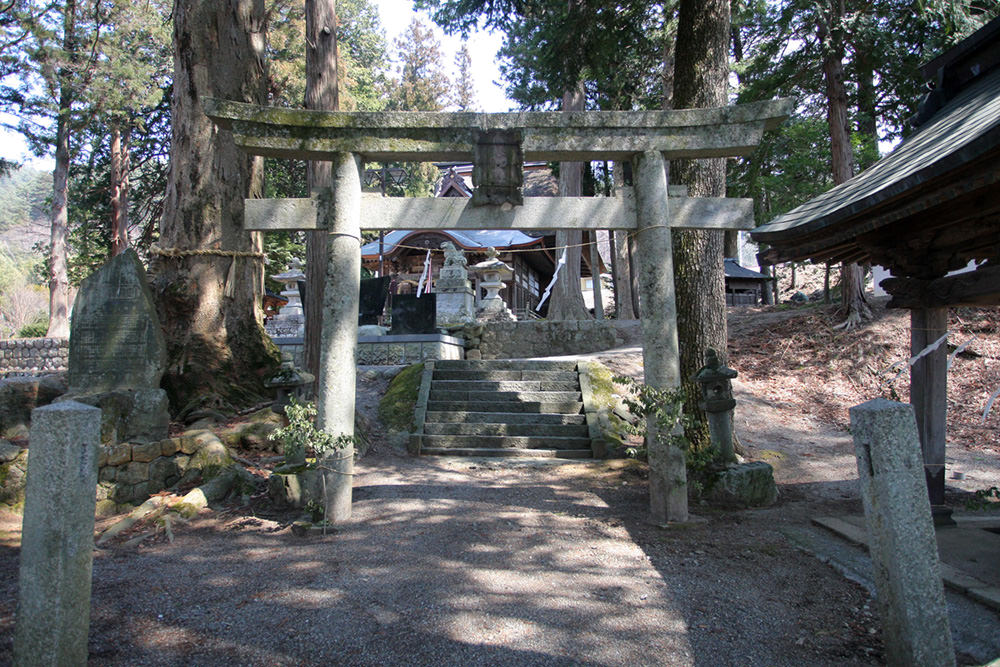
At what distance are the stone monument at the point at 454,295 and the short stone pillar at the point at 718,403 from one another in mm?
9457

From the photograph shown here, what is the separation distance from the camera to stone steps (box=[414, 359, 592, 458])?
300 inches

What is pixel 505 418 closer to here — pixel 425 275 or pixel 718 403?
pixel 718 403

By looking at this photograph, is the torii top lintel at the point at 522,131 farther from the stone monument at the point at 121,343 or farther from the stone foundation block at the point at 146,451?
the stone foundation block at the point at 146,451

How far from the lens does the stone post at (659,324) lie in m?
4.54

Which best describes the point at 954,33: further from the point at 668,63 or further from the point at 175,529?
the point at 175,529

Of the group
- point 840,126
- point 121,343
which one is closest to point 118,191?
point 121,343

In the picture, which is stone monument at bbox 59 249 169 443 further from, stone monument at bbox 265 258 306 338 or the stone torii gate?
stone monument at bbox 265 258 306 338

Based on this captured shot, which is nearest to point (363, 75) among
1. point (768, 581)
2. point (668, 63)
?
point (668, 63)

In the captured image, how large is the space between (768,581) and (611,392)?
18.2 ft

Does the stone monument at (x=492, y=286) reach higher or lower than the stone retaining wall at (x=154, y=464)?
higher

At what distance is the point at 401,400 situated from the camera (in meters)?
8.89

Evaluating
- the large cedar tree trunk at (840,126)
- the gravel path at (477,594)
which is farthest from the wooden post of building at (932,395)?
the large cedar tree trunk at (840,126)

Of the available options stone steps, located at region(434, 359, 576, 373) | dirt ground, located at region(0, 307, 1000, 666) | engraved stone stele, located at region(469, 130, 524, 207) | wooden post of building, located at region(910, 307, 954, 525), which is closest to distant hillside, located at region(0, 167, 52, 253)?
stone steps, located at region(434, 359, 576, 373)

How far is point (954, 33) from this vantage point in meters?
10.3
